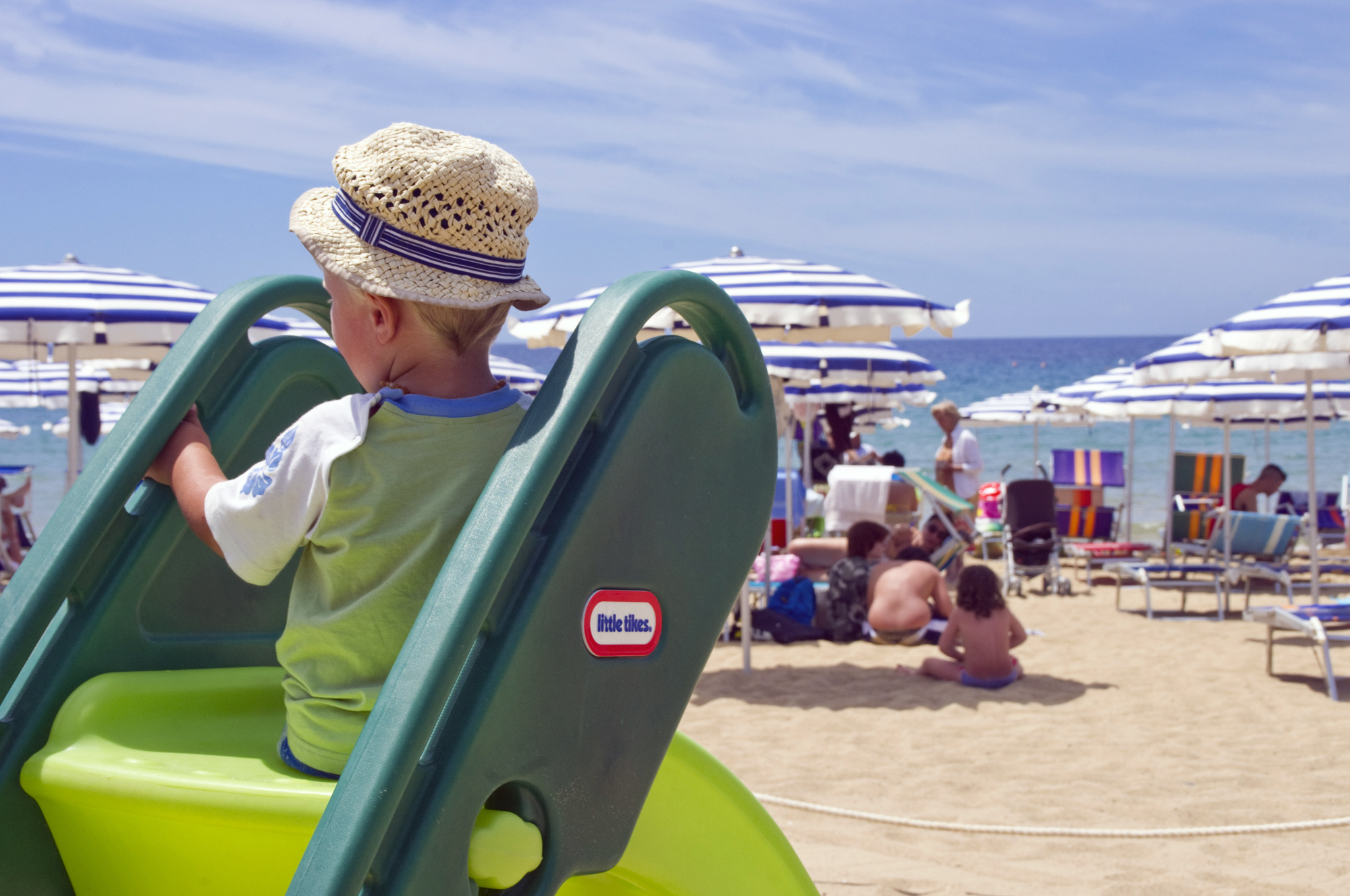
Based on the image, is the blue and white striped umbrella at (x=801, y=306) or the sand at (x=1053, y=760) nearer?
the sand at (x=1053, y=760)

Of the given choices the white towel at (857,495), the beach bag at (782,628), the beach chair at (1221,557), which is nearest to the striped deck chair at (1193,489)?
the beach chair at (1221,557)

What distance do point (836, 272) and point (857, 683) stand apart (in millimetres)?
2444

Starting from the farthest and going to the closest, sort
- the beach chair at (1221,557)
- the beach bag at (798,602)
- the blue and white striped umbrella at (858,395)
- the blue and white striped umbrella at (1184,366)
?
the blue and white striped umbrella at (858,395) → the beach chair at (1221,557) → the blue and white striped umbrella at (1184,366) → the beach bag at (798,602)

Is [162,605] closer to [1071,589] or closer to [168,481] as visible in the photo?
[168,481]

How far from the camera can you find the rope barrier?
4000 millimetres

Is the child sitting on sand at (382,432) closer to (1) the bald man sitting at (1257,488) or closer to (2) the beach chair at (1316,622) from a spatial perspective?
(2) the beach chair at (1316,622)

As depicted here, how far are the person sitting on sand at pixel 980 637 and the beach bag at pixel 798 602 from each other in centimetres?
150

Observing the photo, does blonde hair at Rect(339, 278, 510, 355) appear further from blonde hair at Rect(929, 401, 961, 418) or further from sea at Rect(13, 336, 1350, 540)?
sea at Rect(13, 336, 1350, 540)

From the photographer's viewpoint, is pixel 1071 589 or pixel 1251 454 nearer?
pixel 1071 589

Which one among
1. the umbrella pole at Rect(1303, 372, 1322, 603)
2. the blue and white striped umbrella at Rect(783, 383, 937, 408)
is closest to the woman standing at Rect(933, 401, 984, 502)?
the umbrella pole at Rect(1303, 372, 1322, 603)

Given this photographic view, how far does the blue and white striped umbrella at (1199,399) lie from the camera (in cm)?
1235

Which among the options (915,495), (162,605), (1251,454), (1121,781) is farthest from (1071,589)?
(1251,454)

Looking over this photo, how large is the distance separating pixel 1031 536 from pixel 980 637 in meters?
4.82

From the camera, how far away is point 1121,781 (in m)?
5.05
